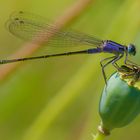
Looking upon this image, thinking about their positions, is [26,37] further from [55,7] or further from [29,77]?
[55,7]

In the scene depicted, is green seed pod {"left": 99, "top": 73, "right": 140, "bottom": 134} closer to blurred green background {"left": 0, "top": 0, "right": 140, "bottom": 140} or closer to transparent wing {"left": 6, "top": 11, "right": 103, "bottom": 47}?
blurred green background {"left": 0, "top": 0, "right": 140, "bottom": 140}

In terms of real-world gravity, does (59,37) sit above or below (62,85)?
above

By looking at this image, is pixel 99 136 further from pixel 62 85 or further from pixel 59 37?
pixel 62 85

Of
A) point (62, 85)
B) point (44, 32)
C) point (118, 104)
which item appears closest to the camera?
point (118, 104)

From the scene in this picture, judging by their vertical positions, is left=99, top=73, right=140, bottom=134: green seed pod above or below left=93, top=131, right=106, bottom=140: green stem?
above

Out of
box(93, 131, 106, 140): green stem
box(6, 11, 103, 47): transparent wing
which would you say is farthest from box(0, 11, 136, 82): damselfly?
box(93, 131, 106, 140): green stem

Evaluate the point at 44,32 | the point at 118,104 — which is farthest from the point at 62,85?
the point at 118,104
